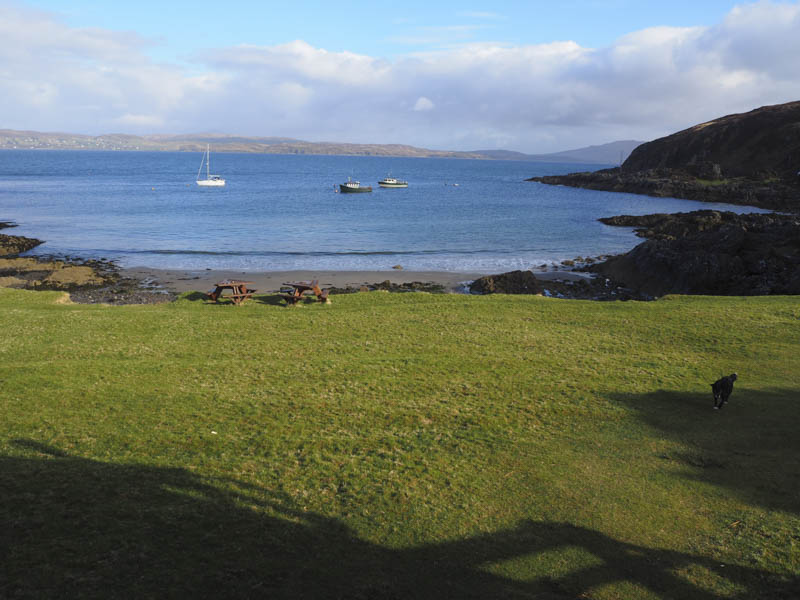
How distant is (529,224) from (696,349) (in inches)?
2451

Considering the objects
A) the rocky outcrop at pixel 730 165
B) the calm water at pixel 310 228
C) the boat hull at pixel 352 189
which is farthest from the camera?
the boat hull at pixel 352 189

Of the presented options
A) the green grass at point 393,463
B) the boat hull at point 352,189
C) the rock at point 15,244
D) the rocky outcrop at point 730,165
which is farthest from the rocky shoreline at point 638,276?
the boat hull at point 352,189

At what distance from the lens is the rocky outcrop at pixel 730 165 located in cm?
11088

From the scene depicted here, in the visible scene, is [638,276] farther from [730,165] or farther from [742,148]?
[742,148]

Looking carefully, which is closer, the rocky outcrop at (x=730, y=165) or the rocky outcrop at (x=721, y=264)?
the rocky outcrop at (x=721, y=264)

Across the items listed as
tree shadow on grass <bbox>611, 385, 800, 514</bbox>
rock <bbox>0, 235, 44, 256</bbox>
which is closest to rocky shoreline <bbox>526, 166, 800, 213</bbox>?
tree shadow on grass <bbox>611, 385, 800, 514</bbox>

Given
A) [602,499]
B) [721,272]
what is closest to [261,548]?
[602,499]

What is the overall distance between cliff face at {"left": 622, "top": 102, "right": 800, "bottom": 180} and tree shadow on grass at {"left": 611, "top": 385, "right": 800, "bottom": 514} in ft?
422

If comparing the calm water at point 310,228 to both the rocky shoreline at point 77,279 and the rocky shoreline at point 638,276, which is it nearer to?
the rocky shoreline at point 77,279

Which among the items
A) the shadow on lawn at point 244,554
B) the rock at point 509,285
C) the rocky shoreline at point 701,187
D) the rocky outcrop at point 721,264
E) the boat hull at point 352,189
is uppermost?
the rocky shoreline at point 701,187

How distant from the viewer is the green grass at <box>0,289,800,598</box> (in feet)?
24.1

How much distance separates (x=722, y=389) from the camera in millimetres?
13367

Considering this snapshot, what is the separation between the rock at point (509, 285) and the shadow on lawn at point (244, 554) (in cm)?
2896

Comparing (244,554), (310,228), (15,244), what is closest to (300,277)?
(310,228)
